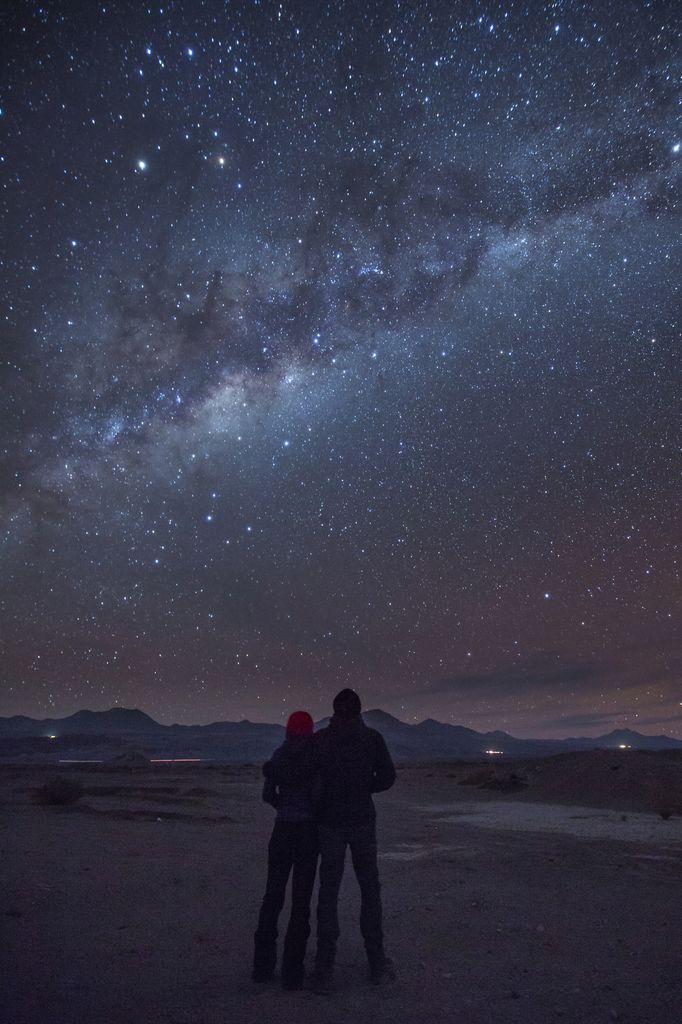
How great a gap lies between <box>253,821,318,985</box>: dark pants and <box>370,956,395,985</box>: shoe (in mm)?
608

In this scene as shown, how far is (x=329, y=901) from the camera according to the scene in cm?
598

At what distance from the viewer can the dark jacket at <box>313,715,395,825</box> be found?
608cm

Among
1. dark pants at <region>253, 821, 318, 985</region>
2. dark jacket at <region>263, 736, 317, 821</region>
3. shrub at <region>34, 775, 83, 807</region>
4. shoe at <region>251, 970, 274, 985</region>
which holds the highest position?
dark jacket at <region>263, 736, 317, 821</region>

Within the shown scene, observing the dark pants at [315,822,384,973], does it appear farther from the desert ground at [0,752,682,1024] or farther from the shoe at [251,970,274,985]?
the shoe at [251,970,274,985]

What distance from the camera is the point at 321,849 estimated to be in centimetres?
611

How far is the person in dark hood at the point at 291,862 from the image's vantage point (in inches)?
236

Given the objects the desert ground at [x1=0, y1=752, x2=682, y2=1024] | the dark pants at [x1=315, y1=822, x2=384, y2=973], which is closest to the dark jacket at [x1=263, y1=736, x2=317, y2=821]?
the dark pants at [x1=315, y1=822, x2=384, y2=973]

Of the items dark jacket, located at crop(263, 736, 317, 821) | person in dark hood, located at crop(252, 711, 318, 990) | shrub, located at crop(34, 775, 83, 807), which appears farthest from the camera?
shrub, located at crop(34, 775, 83, 807)

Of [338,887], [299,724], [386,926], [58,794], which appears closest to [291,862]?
[338,887]

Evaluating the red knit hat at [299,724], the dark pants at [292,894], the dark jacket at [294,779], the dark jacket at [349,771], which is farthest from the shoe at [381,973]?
the red knit hat at [299,724]

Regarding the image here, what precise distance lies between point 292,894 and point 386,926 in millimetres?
2799

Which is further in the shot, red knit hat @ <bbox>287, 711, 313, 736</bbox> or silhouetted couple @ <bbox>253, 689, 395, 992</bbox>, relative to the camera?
red knit hat @ <bbox>287, 711, 313, 736</bbox>

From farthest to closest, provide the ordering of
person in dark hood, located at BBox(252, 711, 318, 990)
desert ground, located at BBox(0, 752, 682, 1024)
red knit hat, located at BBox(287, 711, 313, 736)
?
red knit hat, located at BBox(287, 711, 313, 736) → person in dark hood, located at BBox(252, 711, 318, 990) → desert ground, located at BBox(0, 752, 682, 1024)

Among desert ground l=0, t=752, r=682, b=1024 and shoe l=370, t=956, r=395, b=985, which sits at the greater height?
shoe l=370, t=956, r=395, b=985
